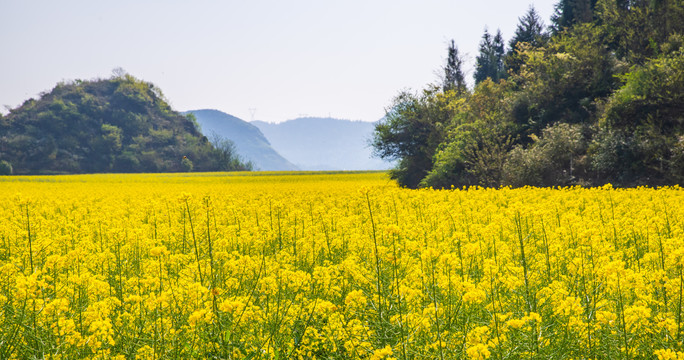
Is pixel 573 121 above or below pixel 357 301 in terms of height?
above

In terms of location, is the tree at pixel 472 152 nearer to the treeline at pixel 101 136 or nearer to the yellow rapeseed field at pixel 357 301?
the yellow rapeseed field at pixel 357 301

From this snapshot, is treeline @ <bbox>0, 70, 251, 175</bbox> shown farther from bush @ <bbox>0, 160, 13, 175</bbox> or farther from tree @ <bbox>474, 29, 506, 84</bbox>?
tree @ <bbox>474, 29, 506, 84</bbox>

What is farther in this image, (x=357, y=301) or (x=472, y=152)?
(x=472, y=152)

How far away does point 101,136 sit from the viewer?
4112 inches

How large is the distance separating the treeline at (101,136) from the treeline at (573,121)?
238ft

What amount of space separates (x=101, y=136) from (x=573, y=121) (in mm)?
107578

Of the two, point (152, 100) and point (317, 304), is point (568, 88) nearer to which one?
point (317, 304)

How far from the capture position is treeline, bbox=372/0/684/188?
19.8m

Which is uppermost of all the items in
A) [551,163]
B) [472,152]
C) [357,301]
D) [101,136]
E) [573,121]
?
[101,136]

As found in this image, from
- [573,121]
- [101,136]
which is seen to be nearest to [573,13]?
[573,121]

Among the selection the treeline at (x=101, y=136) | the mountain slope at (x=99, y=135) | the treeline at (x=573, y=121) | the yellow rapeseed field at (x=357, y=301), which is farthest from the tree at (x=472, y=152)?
the mountain slope at (x=99, y=135)

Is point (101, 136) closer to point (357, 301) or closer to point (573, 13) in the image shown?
point (573, 13)

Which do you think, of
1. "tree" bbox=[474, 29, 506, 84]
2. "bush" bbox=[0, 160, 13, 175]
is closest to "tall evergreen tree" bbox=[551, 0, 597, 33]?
"tree" bbox=[474, 29, 506, 84]

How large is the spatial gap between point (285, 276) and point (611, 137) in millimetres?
21063
